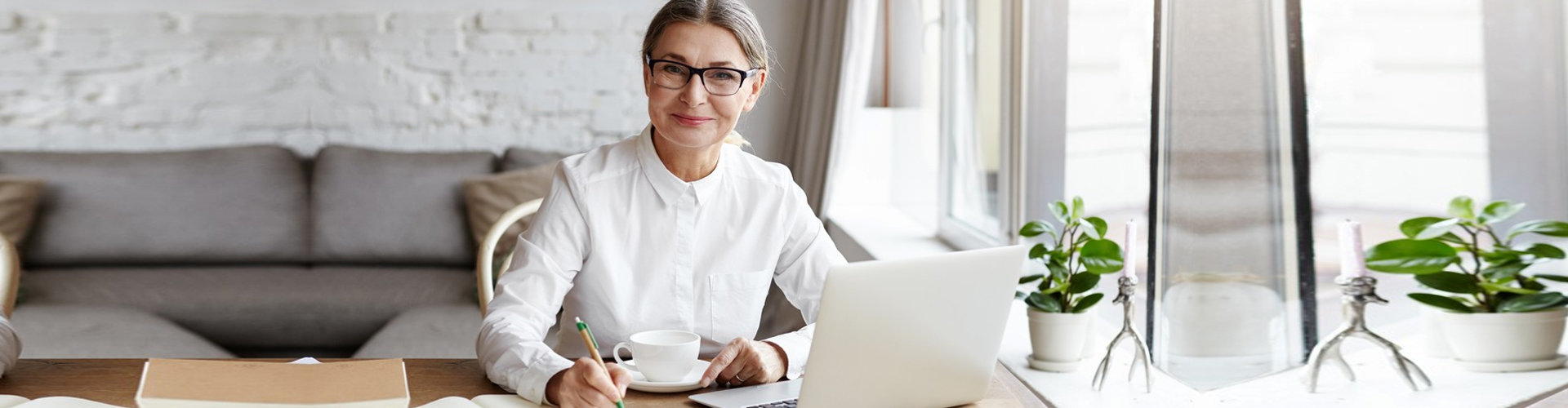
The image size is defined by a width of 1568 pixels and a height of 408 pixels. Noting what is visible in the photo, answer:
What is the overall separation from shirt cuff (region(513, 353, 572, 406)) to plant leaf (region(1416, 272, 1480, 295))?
2.87 feet

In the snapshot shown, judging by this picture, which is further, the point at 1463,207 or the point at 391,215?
the point at 391,215

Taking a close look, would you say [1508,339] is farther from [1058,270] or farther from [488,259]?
[488,259]

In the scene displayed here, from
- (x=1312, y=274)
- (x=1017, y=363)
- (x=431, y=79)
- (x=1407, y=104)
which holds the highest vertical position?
(x=431, y=79)

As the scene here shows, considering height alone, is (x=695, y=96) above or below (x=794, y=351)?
above

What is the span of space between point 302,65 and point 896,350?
10.5 ft

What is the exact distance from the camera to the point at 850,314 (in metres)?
0.95

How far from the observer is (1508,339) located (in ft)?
4.04

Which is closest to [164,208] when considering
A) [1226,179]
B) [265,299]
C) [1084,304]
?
[265,299]

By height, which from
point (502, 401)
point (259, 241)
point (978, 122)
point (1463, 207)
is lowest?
point (502, 401)

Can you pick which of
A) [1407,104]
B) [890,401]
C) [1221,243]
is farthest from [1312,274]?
[890,401]

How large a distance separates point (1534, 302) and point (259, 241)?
125 inches

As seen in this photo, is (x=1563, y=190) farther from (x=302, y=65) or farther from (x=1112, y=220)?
(x=302, y=65)

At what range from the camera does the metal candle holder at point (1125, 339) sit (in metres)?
1.31

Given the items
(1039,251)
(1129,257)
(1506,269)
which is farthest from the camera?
(1039,251)
